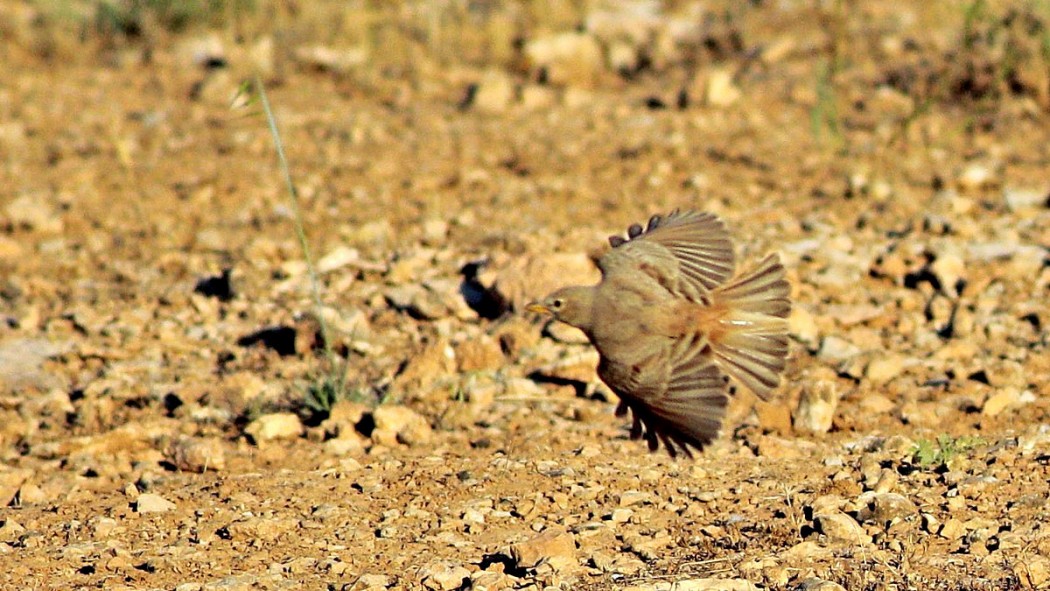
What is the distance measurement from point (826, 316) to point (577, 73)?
11.1 ft

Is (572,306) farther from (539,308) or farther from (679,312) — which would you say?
(679,312)

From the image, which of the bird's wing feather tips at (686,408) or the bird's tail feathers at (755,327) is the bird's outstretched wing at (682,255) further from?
the bird's wing feather tips at (686,408)

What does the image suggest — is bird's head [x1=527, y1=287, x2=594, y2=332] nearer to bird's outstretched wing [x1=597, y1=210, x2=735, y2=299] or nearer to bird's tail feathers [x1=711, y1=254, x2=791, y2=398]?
bird's outstretched wing [x1=597, y1=210, x2=735, y2=299]

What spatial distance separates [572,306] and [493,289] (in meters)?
1.15

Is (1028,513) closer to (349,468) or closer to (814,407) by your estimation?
(814,407)

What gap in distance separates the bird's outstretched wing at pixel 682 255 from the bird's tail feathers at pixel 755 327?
0.08 m

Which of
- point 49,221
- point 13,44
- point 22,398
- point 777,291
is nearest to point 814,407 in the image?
point 777,291

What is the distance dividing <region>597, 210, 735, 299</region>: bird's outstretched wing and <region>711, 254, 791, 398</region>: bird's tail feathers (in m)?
0.08

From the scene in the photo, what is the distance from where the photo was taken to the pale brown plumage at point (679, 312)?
5.21 meters

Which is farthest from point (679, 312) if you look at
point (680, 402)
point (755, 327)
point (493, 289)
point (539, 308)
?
point (493, 289)

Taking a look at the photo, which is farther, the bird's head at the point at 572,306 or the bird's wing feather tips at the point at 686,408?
the bird's head at the point at 572,306

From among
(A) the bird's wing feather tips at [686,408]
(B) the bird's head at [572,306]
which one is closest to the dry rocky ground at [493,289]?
(A) the bird's wing feather tips at [686,408]

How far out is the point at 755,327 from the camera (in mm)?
5570

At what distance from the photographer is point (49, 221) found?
809cm
